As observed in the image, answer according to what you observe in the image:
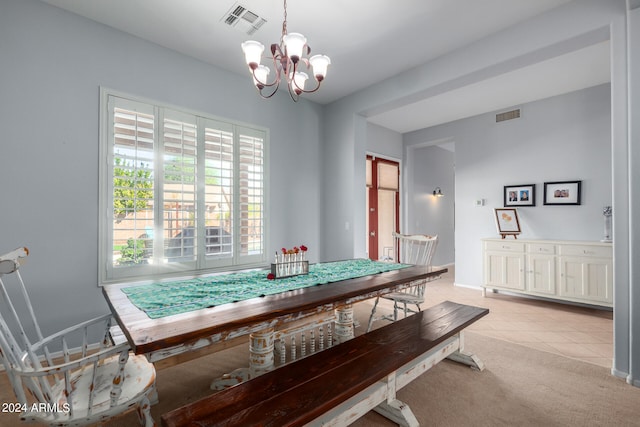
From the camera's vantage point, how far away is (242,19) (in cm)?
268

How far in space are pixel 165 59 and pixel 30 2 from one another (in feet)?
3.42

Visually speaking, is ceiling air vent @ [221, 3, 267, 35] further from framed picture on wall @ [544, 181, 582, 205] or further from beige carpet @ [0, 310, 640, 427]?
framed picture on wall @ [544, 181, 582, 205]

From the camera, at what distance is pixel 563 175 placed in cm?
424

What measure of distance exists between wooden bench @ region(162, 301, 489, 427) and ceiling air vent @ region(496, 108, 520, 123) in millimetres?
4014

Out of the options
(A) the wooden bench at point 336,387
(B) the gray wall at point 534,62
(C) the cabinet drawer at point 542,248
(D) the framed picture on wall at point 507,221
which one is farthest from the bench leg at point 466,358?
(D) the framed picture on wall at point 507,221

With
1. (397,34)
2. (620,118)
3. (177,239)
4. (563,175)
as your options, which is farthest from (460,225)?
(177,239)

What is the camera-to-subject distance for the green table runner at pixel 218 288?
154cm

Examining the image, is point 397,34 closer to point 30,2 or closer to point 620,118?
point 620,118

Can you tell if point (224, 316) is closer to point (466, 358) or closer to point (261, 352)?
point (261, 352)

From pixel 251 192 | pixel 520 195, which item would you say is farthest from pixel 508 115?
pixel 251 192

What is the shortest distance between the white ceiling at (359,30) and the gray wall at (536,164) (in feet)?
1.47

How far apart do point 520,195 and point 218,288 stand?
4725 millimetres

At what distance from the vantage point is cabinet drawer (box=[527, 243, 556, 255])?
12.9 ft

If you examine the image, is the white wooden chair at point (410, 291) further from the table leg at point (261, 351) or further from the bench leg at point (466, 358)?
the table leg at point (261, 351)
